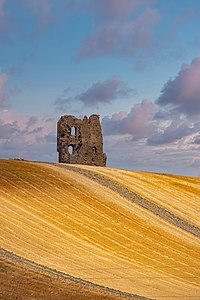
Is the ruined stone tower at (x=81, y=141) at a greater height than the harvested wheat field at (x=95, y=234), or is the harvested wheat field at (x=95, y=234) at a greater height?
the ruined stone tower at (x=81, y=141)

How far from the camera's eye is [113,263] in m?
33.8

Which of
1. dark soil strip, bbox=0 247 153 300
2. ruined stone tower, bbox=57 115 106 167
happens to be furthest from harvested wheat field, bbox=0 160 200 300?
ruined stone tower, bbox=57 115 106 167

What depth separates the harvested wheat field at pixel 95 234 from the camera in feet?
91.1

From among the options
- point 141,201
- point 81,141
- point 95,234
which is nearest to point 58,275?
point 95,234

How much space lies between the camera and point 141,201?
5412 cm

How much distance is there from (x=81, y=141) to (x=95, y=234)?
44796 mm

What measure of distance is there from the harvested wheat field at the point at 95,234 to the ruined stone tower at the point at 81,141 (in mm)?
17387

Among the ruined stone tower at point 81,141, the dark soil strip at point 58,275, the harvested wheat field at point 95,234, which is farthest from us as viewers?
the ruined stone tower at point 81,141

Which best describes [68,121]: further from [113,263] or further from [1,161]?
[113,263]

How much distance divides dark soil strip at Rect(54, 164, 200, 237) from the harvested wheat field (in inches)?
4.5

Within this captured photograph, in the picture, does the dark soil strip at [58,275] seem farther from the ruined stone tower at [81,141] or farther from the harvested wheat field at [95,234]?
the ruined stone tower at [81,141]

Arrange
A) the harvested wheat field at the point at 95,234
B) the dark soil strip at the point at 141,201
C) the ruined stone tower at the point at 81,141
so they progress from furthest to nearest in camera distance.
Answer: the ruined stone tower at the point at 81,141 → the dark soil strip at the point at 141,201 → the harvested wheat field at the point at 95,234

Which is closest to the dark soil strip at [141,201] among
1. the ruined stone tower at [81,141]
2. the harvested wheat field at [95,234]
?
the harvested wheat field at [95,234]

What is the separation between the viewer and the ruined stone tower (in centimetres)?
8275
